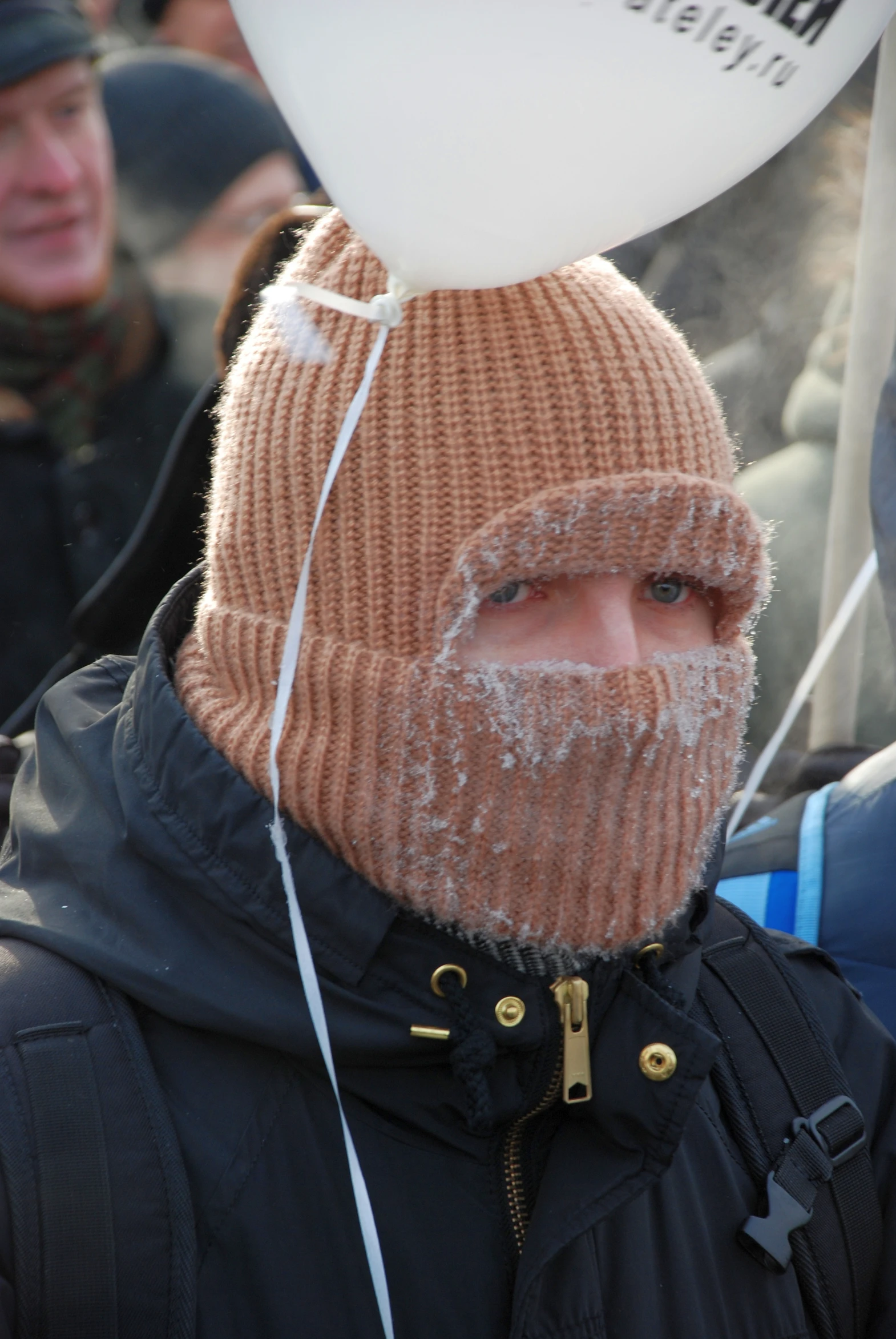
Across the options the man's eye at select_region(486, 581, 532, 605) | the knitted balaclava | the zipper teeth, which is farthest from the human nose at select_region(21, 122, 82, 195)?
the zipper teeth

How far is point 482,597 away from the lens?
50.4 inches

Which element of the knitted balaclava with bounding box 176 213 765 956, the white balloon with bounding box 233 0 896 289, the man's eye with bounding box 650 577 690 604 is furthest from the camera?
the man's eye with bounding box 650 577 690 604

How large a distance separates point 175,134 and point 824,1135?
2319mm

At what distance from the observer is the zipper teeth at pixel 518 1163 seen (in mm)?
1233

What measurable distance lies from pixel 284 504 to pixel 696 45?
618 mm

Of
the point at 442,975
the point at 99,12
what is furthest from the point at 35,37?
the point at 442,975

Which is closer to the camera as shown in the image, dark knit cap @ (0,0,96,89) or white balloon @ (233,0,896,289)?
white balloon @ (233,0,896,289)

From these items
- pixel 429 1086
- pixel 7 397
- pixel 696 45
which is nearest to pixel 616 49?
pixel 696 45

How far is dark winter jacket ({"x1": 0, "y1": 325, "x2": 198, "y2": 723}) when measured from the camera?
2.48 meters

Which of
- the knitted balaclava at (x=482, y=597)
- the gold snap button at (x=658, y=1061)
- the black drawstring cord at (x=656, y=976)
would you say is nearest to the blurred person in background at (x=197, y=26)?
the knitted balaclava at (x=482, y=597)

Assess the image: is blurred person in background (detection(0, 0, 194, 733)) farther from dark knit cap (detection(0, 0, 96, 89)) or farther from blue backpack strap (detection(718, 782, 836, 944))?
blue backpack strap (detection(718, 782, 836, 944))

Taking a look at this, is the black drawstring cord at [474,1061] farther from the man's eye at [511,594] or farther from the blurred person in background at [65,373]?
the blurred person in background at [65,373]

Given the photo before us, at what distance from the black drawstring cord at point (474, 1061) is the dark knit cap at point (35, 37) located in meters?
1.92

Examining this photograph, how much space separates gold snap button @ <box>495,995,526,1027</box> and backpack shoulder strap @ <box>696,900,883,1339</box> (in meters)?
0.30
